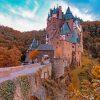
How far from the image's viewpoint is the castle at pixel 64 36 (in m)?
45.3

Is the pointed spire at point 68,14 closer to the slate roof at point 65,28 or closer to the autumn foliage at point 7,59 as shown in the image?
the slate roof at point 65,28

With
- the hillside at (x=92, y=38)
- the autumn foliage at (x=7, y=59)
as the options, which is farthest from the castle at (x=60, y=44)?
the hillside at (x=92, y=38)

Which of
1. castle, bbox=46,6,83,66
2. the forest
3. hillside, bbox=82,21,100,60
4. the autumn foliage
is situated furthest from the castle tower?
hillside, bbox=82,21,100,60

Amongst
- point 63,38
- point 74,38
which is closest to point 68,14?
point 74,38

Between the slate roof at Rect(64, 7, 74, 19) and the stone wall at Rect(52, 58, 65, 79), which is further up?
the slate roof at Rect(64, 7, 74, 19)

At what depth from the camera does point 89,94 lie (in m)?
9.01

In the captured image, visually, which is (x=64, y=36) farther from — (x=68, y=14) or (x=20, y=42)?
(x=20, y=42)

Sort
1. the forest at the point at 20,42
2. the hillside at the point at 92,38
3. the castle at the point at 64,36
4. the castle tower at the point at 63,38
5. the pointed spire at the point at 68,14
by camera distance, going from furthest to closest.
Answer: the hillside at the point at 92,38 → the pointed spire at the point at 68,14 → the castle at the point at 64,36 → the castle tower at the point at 63,38 → the forest at the point at 20,42

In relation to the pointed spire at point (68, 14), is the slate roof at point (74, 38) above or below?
below

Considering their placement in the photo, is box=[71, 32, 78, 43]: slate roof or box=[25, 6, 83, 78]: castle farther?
box=[71, 32, 78, 43]: slate roof

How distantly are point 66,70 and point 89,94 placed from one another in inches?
1385

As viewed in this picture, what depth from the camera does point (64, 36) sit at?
48719 millimetres

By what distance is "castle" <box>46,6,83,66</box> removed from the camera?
45281 millimetres

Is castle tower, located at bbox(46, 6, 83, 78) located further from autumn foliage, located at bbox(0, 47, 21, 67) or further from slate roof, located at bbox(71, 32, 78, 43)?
autumn foliage, located at bbox(0, 47, 21, 67)
